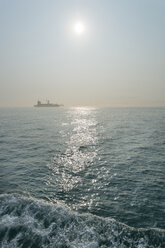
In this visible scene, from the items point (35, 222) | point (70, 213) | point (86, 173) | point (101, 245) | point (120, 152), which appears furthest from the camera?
point (120, 152)

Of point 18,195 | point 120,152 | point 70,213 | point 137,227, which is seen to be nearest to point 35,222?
point 70,213

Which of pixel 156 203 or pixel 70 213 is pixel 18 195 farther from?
pixel 156 203

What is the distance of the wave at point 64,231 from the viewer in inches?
275

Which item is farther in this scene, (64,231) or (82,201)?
(82,201)

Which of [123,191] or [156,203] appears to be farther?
[123,191]

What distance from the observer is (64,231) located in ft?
25.2

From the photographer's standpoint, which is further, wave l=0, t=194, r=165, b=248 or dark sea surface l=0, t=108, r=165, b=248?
dark sea surface l=0, t=108, r=165, b=248

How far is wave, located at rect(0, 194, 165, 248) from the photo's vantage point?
23.0 feet

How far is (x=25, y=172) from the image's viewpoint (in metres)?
15.4

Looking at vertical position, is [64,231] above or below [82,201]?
above

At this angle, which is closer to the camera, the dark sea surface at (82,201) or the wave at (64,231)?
the wave at (64,231)

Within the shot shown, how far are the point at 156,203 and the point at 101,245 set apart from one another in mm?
5187

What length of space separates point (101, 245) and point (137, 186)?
Answer: 6.62 meters

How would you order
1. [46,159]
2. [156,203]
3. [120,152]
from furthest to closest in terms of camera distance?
[120,152]
[46,159]
[156,203]
